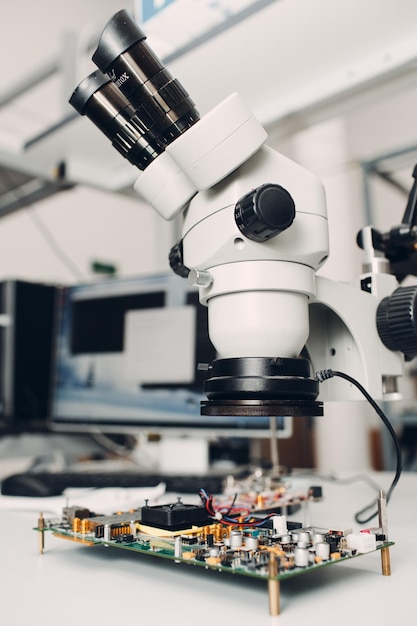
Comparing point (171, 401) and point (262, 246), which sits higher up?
point (262, 246)

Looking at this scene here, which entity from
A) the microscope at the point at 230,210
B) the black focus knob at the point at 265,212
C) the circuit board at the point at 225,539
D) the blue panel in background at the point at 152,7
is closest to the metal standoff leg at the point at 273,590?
the circuit board at the point at 225,539

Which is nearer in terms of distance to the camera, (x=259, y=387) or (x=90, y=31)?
(x=259, y=387)

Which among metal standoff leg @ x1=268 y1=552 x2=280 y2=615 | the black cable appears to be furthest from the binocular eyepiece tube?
metal standoff leg @ x1=268 y1=552 x2=280 y2=615

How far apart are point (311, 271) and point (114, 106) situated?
0.85 feet

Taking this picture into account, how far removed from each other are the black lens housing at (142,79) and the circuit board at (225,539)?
15.2 inches

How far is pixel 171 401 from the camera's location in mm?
1229

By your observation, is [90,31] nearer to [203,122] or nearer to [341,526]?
[203,122]

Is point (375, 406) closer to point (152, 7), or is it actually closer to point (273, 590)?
point (273, 590)

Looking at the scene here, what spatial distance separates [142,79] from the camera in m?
0.53

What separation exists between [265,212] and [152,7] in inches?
25.7

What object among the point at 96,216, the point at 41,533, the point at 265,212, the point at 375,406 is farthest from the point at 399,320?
the point at 96,216

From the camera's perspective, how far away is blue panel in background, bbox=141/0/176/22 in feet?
3.04

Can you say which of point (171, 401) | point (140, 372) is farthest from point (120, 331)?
point (171, 401)

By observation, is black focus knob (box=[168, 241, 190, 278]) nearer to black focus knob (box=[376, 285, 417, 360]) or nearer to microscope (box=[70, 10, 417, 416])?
microscope (box=[70, 10, 417, 416])
